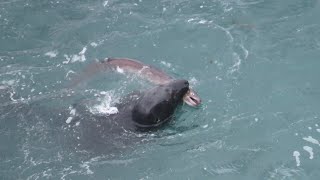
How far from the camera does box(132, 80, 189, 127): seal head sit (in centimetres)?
1290

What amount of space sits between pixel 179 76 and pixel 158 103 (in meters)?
1.72

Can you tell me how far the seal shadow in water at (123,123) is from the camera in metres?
12.8

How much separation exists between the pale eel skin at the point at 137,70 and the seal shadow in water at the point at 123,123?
0.34 metres

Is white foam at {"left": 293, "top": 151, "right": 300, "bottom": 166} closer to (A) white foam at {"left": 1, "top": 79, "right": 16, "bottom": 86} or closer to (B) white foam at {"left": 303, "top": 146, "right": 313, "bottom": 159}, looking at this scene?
(B) white foam at {"left": 303, "top": 146, "right": 313, "bottom": 159}

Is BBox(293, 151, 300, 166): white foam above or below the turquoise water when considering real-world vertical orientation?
below

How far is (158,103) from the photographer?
12.9 meters

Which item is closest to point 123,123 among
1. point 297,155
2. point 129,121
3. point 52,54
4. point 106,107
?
point 129,121

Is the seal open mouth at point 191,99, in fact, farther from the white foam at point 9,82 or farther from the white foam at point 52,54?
the white foam at point 9,82

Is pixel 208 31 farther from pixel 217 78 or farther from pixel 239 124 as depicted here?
pixel 239 124

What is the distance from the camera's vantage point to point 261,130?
42.8 ft

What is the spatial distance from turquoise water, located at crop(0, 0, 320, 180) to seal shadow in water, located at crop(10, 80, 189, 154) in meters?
0.17

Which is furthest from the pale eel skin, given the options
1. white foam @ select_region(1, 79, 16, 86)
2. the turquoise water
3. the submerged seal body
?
white foam @ select_region(1, 79, 16, 86)

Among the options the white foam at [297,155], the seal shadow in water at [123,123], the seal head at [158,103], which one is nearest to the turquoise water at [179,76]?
the white foam at [297,155]

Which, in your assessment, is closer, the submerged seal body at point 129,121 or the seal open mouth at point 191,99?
the submerged seal body at point 129,121
